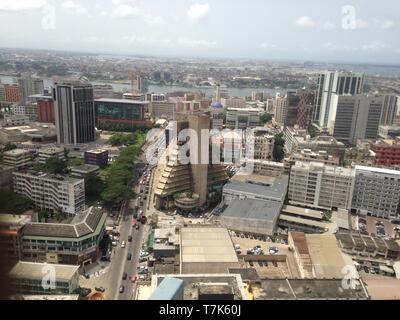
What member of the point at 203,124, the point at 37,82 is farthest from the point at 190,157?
the point at 37,82

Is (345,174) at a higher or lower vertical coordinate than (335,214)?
higher

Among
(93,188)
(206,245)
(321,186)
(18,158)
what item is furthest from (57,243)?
(321,186)

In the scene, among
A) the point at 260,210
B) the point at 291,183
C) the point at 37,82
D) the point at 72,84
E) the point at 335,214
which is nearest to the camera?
the point at 260,210

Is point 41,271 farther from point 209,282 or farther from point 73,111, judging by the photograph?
point 73,111

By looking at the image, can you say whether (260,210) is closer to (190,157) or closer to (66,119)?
(190,157)

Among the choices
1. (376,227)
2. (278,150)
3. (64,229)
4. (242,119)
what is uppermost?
(242,119)
